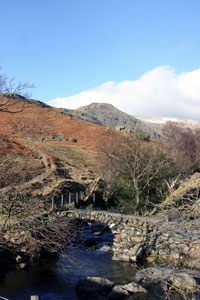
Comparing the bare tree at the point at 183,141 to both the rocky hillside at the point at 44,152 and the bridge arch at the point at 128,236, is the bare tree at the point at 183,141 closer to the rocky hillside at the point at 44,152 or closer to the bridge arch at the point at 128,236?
the rocky hillside at the point at 44,152

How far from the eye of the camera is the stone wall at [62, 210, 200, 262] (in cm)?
1510

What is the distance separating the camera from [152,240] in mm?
16016

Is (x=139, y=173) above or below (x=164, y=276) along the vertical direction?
above

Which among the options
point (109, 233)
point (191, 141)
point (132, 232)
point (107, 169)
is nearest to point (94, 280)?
point (132, 232)

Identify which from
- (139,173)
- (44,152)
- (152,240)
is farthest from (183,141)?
(152,240)

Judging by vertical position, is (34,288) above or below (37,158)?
Result: below

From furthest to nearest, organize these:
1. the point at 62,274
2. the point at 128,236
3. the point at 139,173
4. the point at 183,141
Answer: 1. the point at 183,141
2. the point at 139,173
3. the point at 128,236
4. the point at 62,274

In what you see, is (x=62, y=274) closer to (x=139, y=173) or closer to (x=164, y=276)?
(x=164, y=276)

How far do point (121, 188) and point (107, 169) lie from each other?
17.4 feet

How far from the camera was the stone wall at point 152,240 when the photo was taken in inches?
595

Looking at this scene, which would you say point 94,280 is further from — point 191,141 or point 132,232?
point 191,141

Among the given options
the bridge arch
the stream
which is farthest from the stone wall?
the stream

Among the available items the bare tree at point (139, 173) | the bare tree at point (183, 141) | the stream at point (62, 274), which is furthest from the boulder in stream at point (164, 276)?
the bare tree at point (183, 141)

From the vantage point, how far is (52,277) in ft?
42.5
